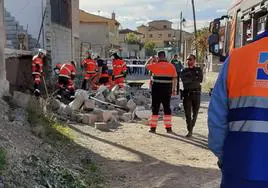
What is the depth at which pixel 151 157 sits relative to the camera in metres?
8.07

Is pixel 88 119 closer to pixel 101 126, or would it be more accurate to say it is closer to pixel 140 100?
pixel 101 126

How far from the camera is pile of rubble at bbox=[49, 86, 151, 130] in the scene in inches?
474

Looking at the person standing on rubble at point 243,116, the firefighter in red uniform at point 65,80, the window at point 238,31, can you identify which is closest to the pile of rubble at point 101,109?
the firefighter in red uniform at point 65,80

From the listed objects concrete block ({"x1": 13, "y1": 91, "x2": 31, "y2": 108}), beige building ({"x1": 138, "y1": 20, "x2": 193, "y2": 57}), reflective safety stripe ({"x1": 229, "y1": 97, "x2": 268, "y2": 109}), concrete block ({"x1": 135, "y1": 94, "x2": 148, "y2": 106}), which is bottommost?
concrete block ({"x1": 135, "y1": 94, "x2": 148, "y2": 106})

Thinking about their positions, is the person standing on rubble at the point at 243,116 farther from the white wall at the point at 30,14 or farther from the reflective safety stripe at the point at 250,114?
the white wall at the point at 30,14

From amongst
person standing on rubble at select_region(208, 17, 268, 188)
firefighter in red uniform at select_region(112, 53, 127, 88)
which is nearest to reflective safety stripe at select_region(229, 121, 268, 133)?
person standing on rubble at select_region(208, 17, 268, 188)

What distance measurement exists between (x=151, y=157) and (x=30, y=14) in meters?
14.2

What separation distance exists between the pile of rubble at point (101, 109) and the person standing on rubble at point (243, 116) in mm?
8313

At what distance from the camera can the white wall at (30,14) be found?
20.6m

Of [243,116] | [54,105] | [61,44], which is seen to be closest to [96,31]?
[61,44]

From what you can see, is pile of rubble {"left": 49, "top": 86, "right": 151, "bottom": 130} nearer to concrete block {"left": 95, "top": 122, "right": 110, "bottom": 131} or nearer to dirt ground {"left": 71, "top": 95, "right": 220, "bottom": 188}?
concrete block {"left": 95, "top": 122, "right": 110, "bottom": 131}

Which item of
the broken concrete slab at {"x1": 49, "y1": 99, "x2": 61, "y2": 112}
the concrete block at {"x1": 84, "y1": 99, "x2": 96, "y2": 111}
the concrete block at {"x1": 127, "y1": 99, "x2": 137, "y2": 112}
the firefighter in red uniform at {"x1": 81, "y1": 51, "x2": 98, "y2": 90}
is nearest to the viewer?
the broken concrete slab at {"x1": 49, "y1": 99, "x2": 61, "y2": 112}

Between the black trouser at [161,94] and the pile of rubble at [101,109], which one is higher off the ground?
the black trouser at [161,94]

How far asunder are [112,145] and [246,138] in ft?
21.5
